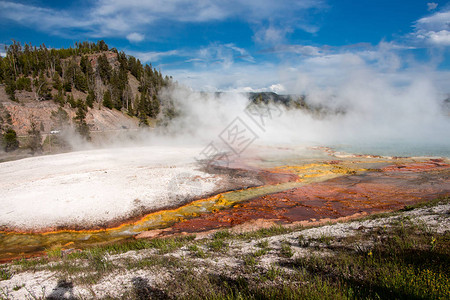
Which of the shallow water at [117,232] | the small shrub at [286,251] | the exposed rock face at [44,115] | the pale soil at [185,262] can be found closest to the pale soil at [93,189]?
the shallow water at [117,232]

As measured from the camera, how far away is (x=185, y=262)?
16.3 feet

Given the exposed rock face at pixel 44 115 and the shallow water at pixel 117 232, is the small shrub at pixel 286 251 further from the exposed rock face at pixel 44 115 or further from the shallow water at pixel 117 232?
the exposed rock face at pixel 44 115

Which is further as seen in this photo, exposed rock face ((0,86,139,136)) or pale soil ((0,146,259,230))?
exposed rock face ((0,86,139,136))

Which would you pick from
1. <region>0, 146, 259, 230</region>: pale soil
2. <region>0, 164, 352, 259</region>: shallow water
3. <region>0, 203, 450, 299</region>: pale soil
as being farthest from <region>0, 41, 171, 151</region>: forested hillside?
<region>0, 203, 450, 299</region>: pale soil

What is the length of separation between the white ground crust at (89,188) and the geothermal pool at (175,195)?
0.15ft

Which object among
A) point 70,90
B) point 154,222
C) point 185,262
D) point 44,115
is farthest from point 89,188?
point 70,90

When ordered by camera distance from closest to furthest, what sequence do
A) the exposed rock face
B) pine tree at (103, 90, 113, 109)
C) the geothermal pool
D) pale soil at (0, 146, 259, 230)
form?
1. the geothermal pool
2. pale soil at (0, 146, 259, 230)
3. the exposed rock face
4. pine tree at (103, 90, 113, 109)

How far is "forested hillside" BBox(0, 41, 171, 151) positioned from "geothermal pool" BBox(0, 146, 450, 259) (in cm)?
2166

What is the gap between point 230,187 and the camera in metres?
14.0

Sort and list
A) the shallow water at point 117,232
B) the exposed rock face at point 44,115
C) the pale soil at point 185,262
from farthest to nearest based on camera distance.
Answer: the exposed rock face at point 44,115
the shallow water at point 117,232
the pale soil at point 185,262

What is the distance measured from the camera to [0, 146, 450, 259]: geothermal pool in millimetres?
9500

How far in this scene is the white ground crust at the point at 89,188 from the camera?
10320 mm

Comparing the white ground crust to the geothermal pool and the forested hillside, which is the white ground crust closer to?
the geothermal pool

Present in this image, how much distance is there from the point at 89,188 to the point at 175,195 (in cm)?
478
